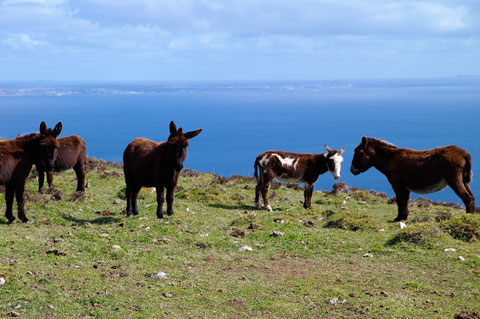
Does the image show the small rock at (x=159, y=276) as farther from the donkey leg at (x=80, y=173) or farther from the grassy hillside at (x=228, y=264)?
the donkey leg at (x=80, y=173)

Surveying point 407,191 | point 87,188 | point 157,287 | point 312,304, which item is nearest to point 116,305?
point 157,287

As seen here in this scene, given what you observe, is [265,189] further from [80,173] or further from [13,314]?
[13,314]

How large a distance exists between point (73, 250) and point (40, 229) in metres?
2.59

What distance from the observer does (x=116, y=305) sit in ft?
27.0

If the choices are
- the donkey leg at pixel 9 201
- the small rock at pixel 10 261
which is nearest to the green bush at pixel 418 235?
the small rock at pixel 10 261

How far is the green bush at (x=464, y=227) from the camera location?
13492 mm

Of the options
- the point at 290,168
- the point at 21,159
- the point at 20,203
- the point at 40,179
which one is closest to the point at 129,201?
the point at 20,203

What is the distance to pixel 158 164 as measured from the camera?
50.1 feet

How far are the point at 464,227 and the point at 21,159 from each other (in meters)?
13.2

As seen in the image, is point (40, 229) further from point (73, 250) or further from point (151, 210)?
point (151, 210)

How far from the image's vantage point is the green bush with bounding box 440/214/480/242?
1349 centimetres

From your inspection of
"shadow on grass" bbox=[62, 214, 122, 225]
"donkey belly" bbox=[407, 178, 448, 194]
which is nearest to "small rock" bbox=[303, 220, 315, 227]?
"donkey belly" bbox=[407, 178, 448, 194]

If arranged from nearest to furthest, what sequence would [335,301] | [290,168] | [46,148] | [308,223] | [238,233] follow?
[335,301] → [238,233] → [46,148] → [308,223] → [290,168]

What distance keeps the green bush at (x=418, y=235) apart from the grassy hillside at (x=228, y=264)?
1.5 inches
